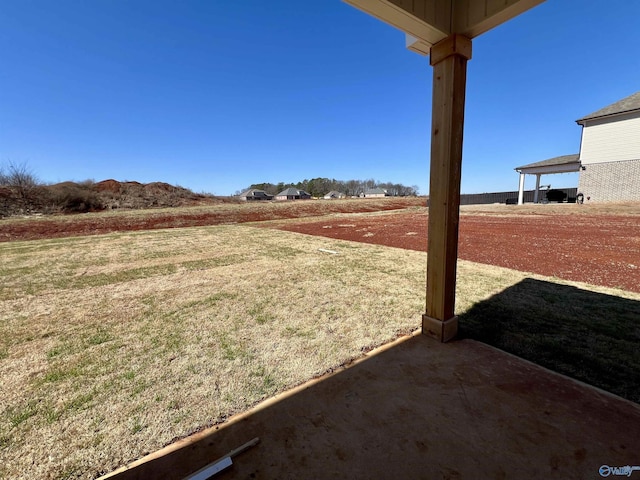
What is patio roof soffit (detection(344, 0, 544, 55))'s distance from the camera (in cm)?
184

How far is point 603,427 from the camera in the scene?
1485mm

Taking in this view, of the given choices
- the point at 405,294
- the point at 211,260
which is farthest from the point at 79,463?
the point at 211,260

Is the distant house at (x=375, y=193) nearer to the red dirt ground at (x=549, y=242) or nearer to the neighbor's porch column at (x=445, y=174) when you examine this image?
the red dirt ground at (x=549, y=242)

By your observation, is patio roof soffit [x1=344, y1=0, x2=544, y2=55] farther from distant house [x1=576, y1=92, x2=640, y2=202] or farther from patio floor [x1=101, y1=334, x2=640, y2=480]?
distant house [x1=576, y1=92, x2=640, y2=202]

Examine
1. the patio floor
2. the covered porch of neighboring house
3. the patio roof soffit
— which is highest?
the covered porch of neighboring house

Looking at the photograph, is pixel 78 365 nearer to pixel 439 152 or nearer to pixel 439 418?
pixel 439 418

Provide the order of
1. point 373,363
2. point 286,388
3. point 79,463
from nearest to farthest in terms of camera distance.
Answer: point 79,463 < point 286,388 < point 373,363

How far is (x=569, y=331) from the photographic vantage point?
2.60 metres

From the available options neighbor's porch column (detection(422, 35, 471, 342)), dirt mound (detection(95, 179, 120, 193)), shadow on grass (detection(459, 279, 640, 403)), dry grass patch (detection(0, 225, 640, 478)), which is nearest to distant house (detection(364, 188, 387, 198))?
dirt mound (detection(95, 179, 120, 193))

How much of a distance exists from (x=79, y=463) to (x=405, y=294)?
3.43m

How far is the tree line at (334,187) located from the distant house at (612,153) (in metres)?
65.6

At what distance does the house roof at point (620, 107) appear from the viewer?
1516 cm

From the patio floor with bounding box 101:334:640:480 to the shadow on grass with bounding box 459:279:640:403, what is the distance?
26 centimetres

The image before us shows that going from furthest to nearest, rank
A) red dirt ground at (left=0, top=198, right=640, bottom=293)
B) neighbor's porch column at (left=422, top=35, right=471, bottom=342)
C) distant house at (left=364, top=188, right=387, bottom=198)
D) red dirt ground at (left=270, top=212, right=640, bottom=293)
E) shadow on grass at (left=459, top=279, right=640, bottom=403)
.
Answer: distant house at (left=364, top=188, right=387, bottom=198), red dirt ground at (left=0, top=198, right=640, bottom=293), red dirt ground at (left=270, top=212, right=640, bottom=293), neighbor's porch column at (left=422, top=35, right=471, bottom=342), shadow on grass at (left=459, top=279, right=640, bottom=403)
